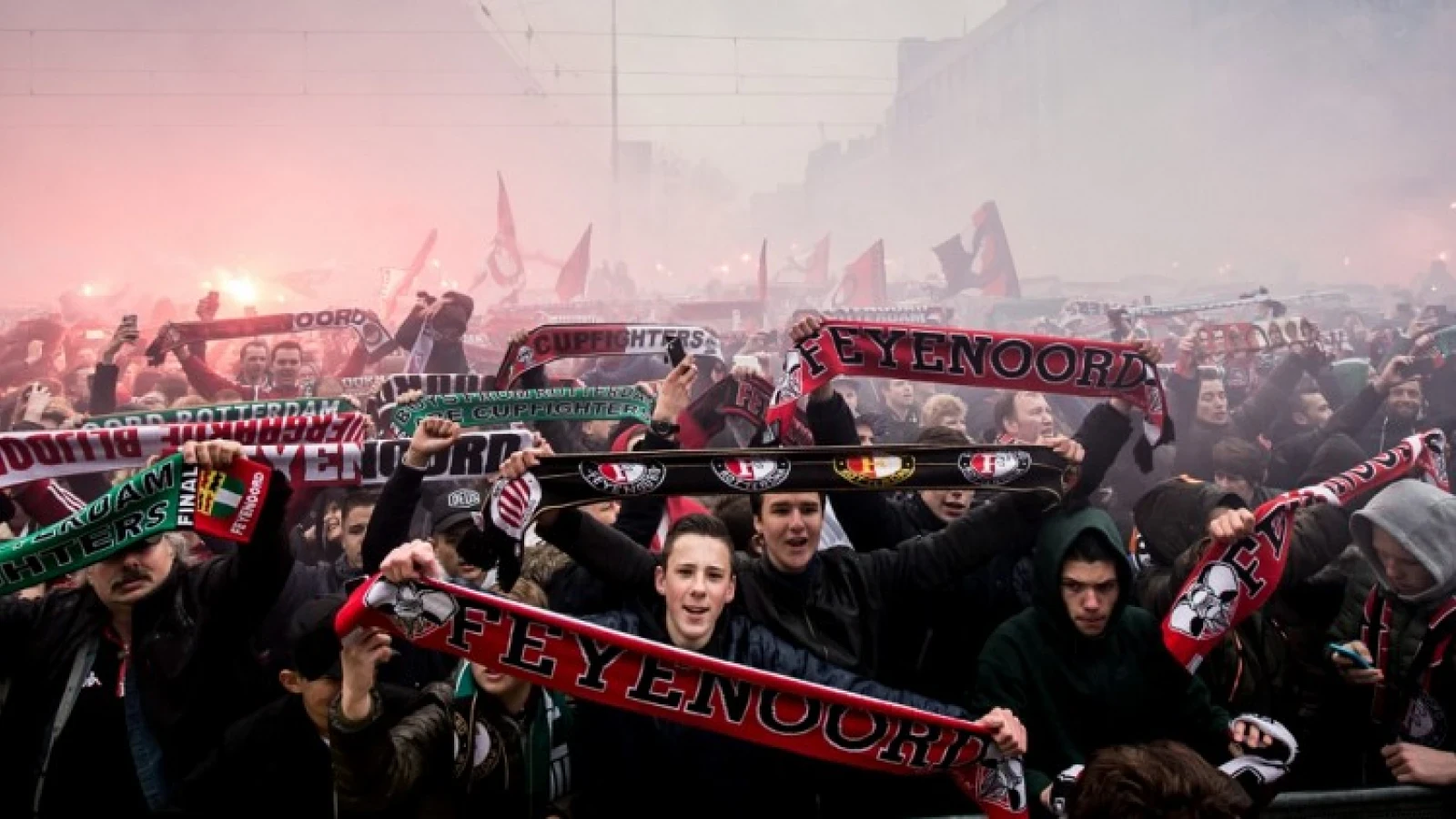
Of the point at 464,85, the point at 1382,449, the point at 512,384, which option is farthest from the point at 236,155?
the point at 1382,449

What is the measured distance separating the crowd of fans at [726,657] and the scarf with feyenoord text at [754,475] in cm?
9

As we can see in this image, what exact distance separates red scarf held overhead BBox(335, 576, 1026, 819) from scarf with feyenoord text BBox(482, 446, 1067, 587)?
420mm

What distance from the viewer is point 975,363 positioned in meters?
3.98

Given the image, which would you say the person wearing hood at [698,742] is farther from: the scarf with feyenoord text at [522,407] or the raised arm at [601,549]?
the scarf with feyenoord text at [522,407]

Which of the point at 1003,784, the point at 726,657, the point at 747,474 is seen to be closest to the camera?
the point at 1003,784

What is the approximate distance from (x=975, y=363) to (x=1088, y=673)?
158cm

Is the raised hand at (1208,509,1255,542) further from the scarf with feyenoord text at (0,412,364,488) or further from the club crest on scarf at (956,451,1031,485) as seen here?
the scarf with feyenoord text at (0,412,364,488)

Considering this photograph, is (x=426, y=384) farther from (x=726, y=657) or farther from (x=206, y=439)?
(x=726, y=657)

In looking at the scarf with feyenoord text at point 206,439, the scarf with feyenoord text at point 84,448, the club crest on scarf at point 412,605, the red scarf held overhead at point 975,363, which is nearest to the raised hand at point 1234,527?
the red scarf held overhead at point 975,363

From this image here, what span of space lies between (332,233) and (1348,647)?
139ft

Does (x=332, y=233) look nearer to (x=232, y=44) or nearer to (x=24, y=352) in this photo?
(x=232, y=44)

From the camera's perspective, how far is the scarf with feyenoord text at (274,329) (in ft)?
21.7

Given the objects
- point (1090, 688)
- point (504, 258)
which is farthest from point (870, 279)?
point (1090, 688)

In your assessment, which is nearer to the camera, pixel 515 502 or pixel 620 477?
pixel 515 502
